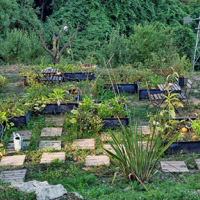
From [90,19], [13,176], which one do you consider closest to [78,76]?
[13,176]

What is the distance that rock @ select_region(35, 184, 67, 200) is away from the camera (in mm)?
3236

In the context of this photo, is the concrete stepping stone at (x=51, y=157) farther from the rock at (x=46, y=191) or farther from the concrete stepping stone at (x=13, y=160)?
the rock at (x=46, y=191)

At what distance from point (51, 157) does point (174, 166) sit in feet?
6.66

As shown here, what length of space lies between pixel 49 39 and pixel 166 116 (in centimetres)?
1138

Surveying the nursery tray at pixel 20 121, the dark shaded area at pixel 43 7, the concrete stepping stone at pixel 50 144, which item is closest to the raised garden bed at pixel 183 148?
the concrete stepping stone at pixel 50 144

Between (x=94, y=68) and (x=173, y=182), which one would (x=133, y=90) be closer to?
(x=94, y=68)

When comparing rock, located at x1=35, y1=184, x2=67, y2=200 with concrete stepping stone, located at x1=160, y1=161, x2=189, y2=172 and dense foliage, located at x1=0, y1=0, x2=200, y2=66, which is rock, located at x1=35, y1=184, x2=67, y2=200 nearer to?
concrete stepping stone, located at x1=160, y1=161, x2=189, y2=172

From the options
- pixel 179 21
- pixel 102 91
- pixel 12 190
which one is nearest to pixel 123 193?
pixel 12 190

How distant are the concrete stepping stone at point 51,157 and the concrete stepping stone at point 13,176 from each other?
16.6 inches

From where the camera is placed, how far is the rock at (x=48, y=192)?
3.24 m

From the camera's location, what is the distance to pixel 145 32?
11609 millimetres

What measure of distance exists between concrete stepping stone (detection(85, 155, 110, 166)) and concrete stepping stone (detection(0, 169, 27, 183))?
1.02 meters

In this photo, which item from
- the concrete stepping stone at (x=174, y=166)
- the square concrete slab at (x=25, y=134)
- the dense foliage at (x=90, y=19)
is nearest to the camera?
the concrete stepping stone at (x=174, y=166)

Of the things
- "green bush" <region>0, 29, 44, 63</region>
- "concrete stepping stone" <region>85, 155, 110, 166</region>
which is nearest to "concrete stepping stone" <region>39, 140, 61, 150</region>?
"concrete stepping stone" <region>85, 155, 110, 166</region>
